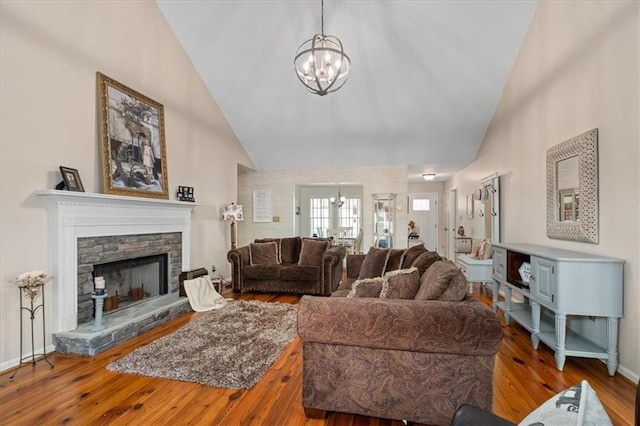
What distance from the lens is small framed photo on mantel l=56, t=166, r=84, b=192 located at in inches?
121

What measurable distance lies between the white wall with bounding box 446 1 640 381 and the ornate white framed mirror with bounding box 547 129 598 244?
0.07 metres

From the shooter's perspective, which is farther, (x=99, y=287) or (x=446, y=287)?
(x=99, y=287)

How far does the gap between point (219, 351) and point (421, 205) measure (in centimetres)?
854

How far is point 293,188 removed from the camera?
7469 mm

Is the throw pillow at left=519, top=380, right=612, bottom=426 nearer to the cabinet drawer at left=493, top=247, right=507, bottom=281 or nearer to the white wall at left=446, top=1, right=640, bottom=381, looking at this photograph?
the white wall at left=446, top=1, right=640, bottom=381

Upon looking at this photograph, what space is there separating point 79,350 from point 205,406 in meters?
1.66

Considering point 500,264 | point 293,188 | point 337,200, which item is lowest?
point 500,264

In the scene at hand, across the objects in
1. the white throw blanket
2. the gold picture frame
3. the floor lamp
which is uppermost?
the gold picture frame

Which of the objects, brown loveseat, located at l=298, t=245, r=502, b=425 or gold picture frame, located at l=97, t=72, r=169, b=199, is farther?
gold picture frame, located at l=97, t=72, r=169, b=199

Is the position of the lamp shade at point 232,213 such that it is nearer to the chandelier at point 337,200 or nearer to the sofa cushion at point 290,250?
the sofa cushion at point 290,250

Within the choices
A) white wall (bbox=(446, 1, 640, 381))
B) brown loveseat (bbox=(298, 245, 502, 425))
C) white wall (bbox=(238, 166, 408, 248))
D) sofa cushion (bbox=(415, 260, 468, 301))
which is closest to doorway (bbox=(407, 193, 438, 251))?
white wall (bbox=(238, 166, 408, 248))

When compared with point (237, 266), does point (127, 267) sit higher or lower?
higher

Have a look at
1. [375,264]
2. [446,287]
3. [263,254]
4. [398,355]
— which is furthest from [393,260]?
[263,254]

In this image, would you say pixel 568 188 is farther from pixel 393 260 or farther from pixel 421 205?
pixel 421 205
